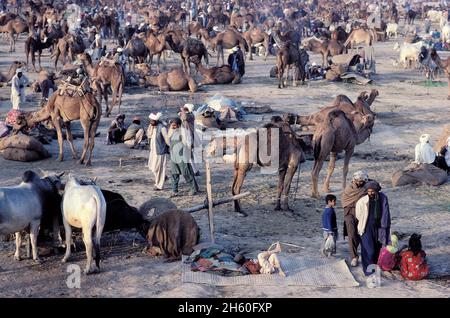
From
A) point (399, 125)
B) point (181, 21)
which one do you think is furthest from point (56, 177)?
point (181, 21)

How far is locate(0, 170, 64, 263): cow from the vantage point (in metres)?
8.22

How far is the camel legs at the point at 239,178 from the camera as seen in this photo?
1057 cm

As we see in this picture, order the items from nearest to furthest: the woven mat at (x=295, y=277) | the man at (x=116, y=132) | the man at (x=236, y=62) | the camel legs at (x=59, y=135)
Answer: the woven mat at (x=295, y=277) → the camel legs at (x=59, y=135) → the man at (x=116, y=132) → the man at (x=236, y=62)

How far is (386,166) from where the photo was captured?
45.5ft

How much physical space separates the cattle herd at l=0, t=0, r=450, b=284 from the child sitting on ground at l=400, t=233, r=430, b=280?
89.8 inches

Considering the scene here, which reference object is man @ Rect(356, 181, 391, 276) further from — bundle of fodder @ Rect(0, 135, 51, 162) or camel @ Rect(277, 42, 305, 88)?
camel @ Rect(277, 42, 305, 88)

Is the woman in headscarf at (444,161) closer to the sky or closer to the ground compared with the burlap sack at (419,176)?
closer to the sky

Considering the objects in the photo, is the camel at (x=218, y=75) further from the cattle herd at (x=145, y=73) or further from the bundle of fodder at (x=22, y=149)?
the bundle of fodder at (x=22, y=149)

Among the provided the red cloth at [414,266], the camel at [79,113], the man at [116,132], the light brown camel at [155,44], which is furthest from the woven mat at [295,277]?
the light brown camel at [155,44]

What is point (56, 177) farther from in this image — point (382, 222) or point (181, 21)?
point (181, 21)

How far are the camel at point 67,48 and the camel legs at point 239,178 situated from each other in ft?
48.0

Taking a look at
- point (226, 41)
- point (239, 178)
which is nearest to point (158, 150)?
point (239, 178)

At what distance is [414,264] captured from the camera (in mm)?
8289

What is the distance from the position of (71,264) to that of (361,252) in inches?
123
